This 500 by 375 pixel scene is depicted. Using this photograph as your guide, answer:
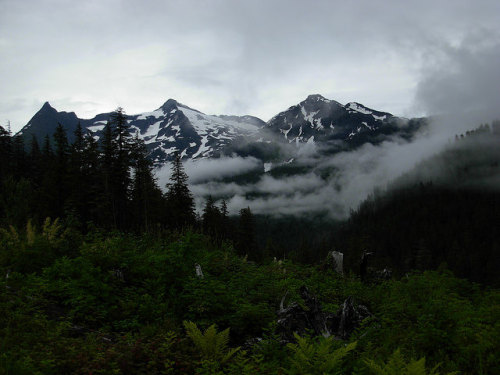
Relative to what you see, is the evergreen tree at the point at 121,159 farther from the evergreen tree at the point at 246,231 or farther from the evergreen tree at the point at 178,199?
the evergreen tree at the point at 246,231

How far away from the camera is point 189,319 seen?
7043mm

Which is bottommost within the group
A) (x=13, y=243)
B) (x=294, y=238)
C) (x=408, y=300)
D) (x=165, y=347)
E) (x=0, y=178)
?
(x=294, y=238)

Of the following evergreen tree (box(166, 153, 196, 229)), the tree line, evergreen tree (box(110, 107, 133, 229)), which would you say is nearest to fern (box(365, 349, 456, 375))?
the tree line

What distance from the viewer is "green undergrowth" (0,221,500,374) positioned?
4.64 meters

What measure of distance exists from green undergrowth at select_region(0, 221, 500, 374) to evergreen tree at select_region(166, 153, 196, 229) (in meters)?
29.8

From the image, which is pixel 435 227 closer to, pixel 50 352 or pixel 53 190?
pixel 53 190

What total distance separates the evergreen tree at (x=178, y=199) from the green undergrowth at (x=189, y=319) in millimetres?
29786

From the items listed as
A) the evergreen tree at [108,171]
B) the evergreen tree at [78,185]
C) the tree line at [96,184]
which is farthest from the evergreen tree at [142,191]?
the evergreen tree at [78,185]

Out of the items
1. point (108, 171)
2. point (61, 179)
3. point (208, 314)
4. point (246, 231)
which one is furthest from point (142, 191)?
point (208, 314)

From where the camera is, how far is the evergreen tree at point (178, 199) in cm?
4138

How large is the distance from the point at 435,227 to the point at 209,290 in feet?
463

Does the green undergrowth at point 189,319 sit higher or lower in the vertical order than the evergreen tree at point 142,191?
lower

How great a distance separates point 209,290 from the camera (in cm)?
772

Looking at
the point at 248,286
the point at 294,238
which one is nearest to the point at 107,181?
the point at 248,286
